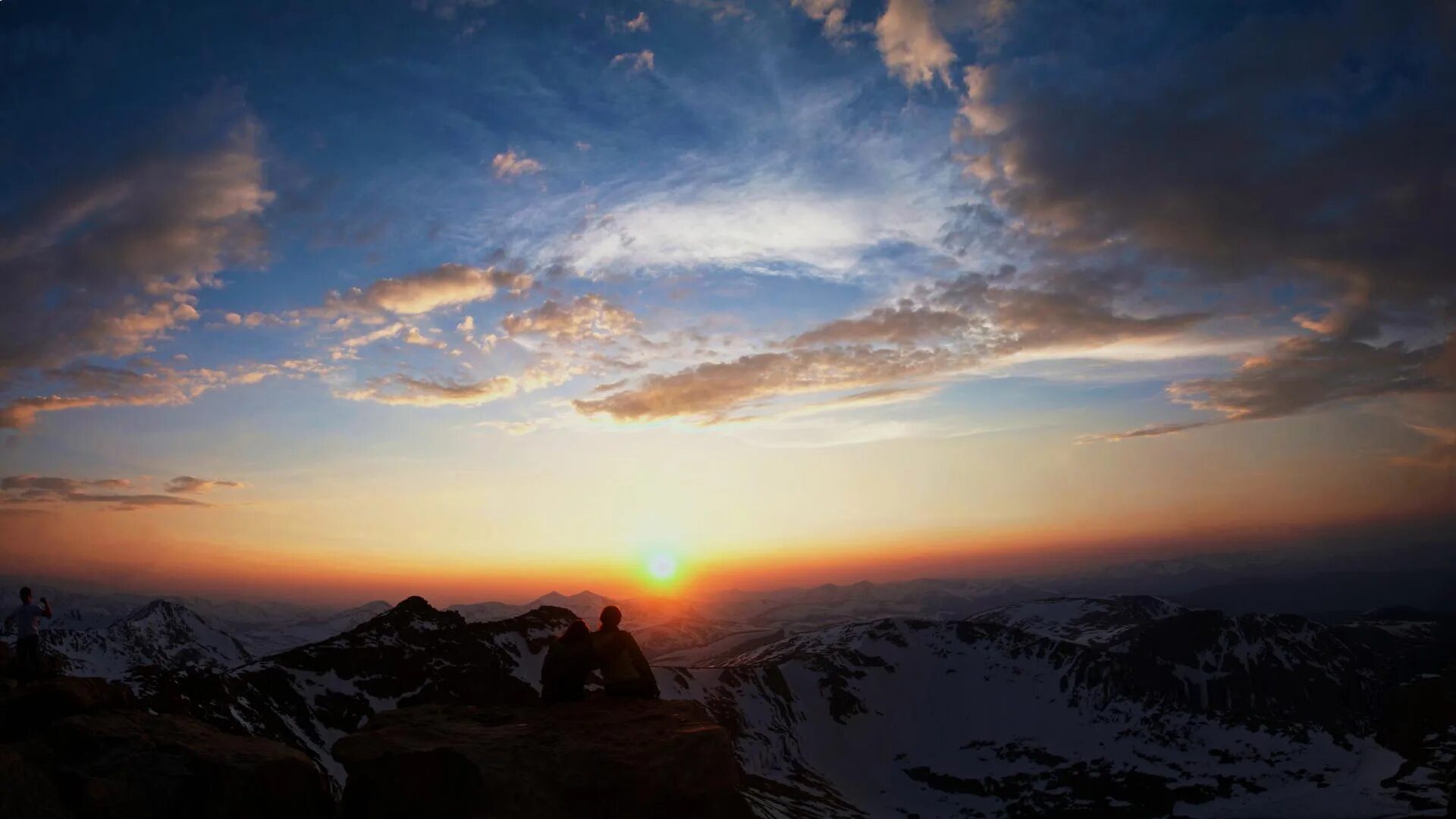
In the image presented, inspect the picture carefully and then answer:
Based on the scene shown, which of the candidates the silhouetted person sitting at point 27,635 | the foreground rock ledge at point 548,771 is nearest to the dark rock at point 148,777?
the foreground rock ledge at point 548,771

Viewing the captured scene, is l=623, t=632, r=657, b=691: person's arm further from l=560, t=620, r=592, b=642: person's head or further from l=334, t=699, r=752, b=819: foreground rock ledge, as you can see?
l=334, t=699, r=752, b=819: foreground rock ledge

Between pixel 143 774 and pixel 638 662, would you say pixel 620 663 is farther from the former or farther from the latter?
pixel 143 774

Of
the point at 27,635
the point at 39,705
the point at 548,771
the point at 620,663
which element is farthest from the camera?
the point at 27,635

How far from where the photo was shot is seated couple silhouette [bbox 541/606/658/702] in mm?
15883

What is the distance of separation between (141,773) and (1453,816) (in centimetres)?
5867

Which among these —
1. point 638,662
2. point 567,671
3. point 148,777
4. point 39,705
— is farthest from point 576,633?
point 39,705

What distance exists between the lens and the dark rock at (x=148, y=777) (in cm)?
1315

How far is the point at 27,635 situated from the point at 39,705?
9293mm

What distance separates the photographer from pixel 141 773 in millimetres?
13922

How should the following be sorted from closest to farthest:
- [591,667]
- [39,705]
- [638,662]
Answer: [591,667] < [39,705] < [638,662]

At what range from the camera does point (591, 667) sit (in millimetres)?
15898

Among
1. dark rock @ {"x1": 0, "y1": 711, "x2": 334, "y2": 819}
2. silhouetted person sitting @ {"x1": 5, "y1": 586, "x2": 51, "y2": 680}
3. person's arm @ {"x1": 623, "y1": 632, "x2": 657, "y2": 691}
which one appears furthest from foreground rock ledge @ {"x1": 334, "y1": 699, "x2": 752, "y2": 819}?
silhouetted person sitting @ {"x1": 5, "y1": 586, "x2": 51, "y2": 680}

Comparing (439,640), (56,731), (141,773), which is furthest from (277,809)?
(439,640)

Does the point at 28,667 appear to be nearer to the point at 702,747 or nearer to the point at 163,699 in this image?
the point at 702,747
